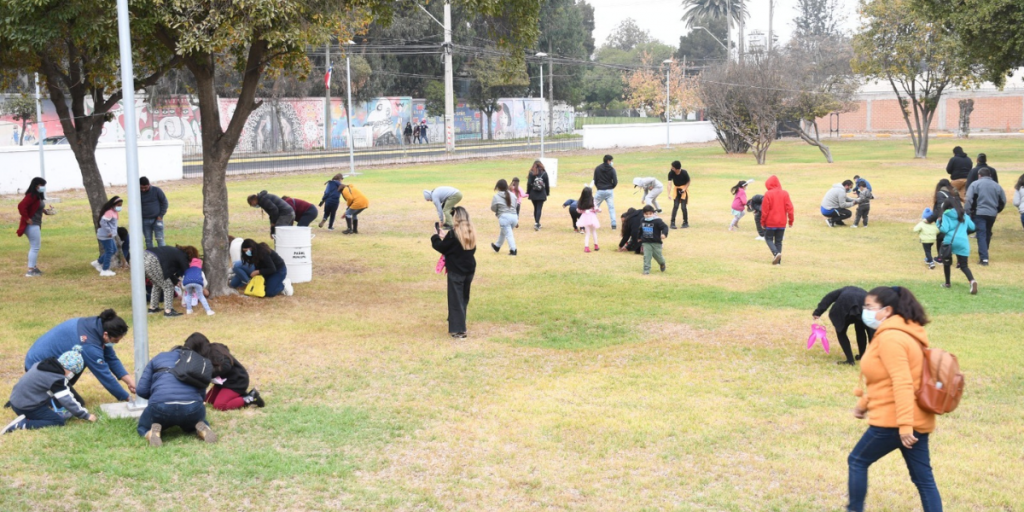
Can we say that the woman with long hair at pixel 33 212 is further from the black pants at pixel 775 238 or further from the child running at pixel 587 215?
the black pants at pixel 775 238

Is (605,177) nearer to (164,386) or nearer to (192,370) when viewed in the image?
(192,370)

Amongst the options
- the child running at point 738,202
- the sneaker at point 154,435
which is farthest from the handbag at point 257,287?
the child running at point 738,202

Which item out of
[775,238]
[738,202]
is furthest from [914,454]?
[738,202]

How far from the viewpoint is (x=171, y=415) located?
717 cm

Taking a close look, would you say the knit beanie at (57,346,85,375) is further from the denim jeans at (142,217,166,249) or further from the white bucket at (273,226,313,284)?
the denim jeans at (142,217,166,249)

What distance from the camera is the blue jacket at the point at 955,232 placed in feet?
44.5

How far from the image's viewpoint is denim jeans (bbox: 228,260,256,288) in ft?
45.0

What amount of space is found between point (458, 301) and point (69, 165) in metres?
23.6

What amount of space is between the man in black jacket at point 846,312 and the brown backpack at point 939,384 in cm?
410

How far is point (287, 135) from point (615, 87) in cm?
4212

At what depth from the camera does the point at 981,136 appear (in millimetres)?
66250

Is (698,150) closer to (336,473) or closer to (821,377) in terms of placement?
(821,377)

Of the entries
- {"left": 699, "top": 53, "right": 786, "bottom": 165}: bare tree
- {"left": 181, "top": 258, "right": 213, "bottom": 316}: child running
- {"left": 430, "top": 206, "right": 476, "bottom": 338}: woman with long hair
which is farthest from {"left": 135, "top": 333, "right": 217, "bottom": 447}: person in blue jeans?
{"left": 699, "top": 53, "right": 786, "bottom": 165}: bare tree

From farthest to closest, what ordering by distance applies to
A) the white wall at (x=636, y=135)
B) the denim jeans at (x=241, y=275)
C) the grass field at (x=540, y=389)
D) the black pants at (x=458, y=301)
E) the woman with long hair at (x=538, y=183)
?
the white wall at (x=636, y=135) < the woman with long hair at (x=538, y=183) < the denim jeans at (x=241, y=275) < the black pants at (x=458, y=301) < the grass field at (x=540, y=389)
